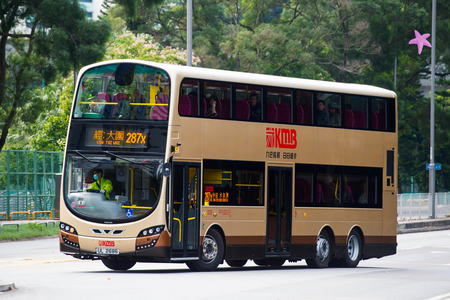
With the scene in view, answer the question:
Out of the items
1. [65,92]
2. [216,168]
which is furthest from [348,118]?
[65,92]

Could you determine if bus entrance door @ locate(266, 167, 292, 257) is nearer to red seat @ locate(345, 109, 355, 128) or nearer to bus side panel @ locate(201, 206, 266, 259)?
bus side panel @ locate(201, 206, 266, 259)

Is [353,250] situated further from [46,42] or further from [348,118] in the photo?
[46,42]

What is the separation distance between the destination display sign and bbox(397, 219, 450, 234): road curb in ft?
83.0

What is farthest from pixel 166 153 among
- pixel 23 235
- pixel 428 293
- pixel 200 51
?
pixel 200 51

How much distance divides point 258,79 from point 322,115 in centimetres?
220

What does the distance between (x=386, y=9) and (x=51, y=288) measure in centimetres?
4439

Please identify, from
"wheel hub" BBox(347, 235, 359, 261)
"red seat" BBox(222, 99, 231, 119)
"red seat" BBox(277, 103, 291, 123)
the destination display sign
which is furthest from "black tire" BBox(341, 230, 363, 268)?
the destination display sign

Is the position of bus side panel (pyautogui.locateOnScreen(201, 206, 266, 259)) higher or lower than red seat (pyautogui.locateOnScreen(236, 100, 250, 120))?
lower

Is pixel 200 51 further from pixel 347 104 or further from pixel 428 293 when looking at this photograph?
pixel 428 293

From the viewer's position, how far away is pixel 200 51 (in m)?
54.1

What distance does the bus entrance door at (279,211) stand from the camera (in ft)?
61.7

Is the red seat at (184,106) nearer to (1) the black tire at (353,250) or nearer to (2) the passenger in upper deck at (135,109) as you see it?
(2) the passenger in upper deck at (135,109)

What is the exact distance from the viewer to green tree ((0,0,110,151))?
31.4m

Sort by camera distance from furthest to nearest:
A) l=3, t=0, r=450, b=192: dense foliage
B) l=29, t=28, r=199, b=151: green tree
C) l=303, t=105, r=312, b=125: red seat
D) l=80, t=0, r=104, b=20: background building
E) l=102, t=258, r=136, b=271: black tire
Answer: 1. l=80, t=0, r=104, b=20: background building
2. l=3, t=0, r=450, b=192: dense foliage
3. l=29, t=28, r=199, b=151: green tree
4. l=303, t=105, r=312, b=125: red seat
5. l=102, t=258, r=136, b=271: black tire
